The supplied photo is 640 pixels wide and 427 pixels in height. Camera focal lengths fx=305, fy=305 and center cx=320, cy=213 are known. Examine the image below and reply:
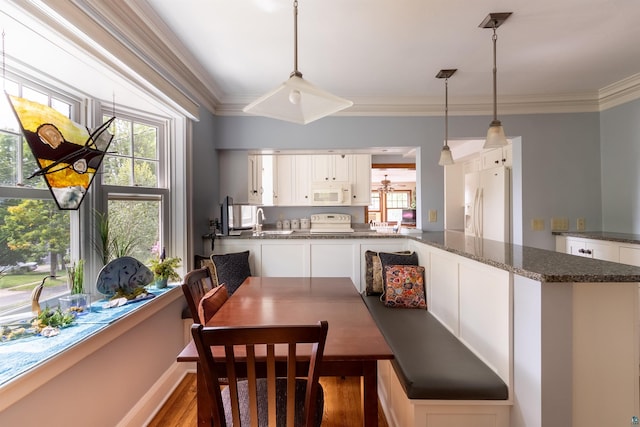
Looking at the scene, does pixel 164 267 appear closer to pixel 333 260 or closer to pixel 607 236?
pixel 333 260

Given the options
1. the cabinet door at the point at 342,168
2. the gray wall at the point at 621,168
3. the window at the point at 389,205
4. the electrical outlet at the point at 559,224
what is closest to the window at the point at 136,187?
the cabinet door at the point at 342,168

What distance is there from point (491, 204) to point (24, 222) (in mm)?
4063

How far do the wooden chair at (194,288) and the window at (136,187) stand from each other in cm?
66

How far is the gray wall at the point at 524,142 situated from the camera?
3.15 m

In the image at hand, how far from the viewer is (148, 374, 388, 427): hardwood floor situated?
1.86 metres

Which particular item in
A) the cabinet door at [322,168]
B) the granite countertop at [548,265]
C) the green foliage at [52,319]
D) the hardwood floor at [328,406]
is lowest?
the hardwood floor at [328,406]

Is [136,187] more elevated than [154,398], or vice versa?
[136,187]

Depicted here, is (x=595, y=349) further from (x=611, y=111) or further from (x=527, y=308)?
(x=611, y=111)

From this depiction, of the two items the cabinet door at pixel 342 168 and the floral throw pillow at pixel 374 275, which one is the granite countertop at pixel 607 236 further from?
the cabinet door at pixel 342 168

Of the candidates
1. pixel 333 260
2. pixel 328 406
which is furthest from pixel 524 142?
pixel 328 406

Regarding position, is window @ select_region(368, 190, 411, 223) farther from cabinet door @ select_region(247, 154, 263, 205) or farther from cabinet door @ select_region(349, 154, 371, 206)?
cabinet door @ select_region(247, 154, 263, 205)

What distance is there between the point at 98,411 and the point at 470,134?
145 inches

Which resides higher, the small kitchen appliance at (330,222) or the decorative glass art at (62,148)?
the decorative glass art at (62,148)

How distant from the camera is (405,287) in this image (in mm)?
2568
